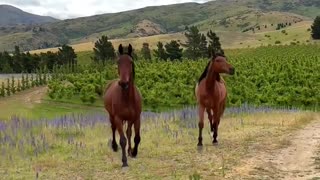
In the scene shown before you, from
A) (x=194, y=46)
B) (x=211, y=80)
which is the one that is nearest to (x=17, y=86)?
(x=211, y=80)

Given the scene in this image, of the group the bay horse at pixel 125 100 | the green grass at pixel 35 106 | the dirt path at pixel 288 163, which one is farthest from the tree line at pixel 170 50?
the bay horse at pixel 125 100

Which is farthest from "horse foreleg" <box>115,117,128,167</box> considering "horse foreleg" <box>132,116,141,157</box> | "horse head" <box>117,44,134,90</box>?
"horse head" <box>117,44,134,90</box>

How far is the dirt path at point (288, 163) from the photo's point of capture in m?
10.5

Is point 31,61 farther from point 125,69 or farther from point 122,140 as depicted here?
point 125,69

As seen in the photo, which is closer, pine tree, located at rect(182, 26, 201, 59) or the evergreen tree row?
the evergreen tree row

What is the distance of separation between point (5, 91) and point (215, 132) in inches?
1289

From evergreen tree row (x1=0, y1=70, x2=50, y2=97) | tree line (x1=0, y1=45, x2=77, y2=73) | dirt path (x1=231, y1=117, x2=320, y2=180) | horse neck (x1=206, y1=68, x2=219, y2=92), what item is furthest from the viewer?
tree line (x1=0, y1=45, x2=77, y2=73)

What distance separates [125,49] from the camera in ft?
40.4

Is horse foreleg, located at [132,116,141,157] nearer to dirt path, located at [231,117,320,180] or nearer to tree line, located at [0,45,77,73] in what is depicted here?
dirt path, located at [231,117,320,180]

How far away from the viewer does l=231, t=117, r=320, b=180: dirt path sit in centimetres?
1048

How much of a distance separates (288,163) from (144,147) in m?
4.33

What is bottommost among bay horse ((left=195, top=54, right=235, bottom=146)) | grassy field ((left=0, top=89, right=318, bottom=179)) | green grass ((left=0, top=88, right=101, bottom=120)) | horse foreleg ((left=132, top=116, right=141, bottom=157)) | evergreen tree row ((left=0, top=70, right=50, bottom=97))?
green grass ((left=0, top=88, right=101, bottom=120))

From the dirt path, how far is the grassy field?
374 mm

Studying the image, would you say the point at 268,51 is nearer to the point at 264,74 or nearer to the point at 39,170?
the point at 264,74
